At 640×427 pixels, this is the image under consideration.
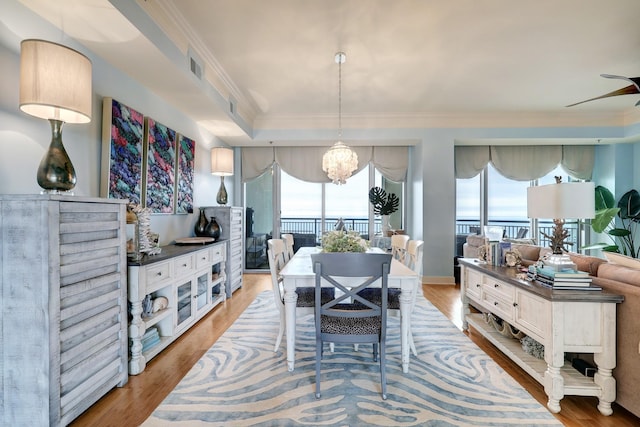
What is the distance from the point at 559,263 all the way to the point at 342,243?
60.9 inches

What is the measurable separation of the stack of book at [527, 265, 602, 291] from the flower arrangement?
4.32ft

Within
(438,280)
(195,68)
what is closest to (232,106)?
(195,68)

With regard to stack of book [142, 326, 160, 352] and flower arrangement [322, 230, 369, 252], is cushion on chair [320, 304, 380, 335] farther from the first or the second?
stack of book [142, 326, 160, 352]

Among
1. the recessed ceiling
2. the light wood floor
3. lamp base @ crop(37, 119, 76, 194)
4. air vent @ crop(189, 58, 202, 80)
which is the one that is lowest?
the light wood floor

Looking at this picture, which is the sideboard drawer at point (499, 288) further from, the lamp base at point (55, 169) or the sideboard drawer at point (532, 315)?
the lamp base at point (55, 169)

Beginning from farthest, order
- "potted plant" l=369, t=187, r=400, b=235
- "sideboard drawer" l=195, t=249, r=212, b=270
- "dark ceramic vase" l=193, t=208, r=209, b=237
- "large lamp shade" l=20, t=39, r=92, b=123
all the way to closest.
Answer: "potted plant" l=369, t=187, r=400, b=235 → "dark ceramic vase" l=193, t=208, r=209, b=237 → "sideboard drawer" l=195, t=249, r=212, b=270 → "large lamp shade" l=20, t=39, r=92, b=123

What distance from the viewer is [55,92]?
1.48 m

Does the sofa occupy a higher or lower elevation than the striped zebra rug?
higher

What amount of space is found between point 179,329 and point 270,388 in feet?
4.15

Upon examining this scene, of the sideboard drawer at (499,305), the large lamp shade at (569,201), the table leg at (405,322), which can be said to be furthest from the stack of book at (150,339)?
the large lamp shade at (569,201)

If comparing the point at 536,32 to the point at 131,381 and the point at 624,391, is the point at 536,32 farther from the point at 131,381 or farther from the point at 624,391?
the point at 131,381

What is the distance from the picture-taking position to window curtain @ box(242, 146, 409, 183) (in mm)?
5535

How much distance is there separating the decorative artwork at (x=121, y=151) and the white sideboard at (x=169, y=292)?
65 cm

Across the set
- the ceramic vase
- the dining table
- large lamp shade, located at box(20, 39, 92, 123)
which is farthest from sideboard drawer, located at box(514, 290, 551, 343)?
the ceramic vase
